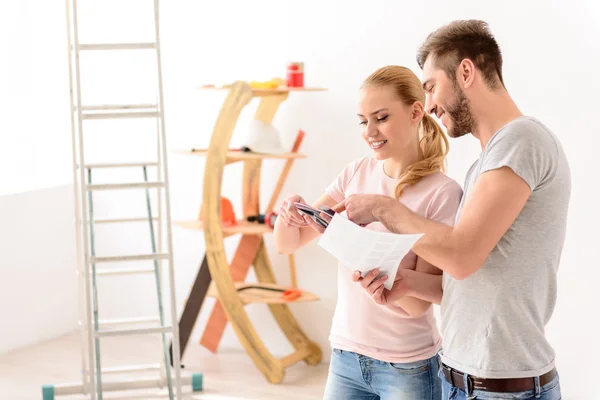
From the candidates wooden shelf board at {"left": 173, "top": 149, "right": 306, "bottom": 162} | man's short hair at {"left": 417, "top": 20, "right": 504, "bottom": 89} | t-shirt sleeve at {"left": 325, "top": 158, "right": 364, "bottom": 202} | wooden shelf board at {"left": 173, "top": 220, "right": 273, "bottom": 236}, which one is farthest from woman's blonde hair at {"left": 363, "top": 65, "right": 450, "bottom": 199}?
wooden shelf board at {"left": 173, "top": 220, "right": 273, "bottom": 236}

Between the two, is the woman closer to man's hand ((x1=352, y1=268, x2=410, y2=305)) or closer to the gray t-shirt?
man's hand ((x1=352, y1=268, x2=410, y2=305))

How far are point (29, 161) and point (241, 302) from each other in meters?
1.91

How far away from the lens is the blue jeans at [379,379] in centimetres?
200

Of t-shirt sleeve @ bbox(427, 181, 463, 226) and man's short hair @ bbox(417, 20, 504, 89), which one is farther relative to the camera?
t-shirt sleeve @ bbox(427, 181, 463, 226)

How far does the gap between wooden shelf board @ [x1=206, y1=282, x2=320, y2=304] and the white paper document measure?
2.50 metres

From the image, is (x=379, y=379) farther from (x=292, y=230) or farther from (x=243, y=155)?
(x=243, y=155)

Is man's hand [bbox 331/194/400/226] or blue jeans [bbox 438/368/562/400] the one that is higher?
man's hand [bbox 331/194/400/226]

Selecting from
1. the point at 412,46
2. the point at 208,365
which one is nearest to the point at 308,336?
the point at 208,365

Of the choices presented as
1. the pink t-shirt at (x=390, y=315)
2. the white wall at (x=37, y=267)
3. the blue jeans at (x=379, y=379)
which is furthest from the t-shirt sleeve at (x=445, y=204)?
the white wall at (x=37, y=267)

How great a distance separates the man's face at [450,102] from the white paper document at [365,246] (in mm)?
282

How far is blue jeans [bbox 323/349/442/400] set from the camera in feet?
6.56

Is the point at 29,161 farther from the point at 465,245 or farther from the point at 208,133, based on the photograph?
the point at 465,245

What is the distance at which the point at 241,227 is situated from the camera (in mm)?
4453

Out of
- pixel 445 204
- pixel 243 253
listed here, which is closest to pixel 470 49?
pixel 445 204
